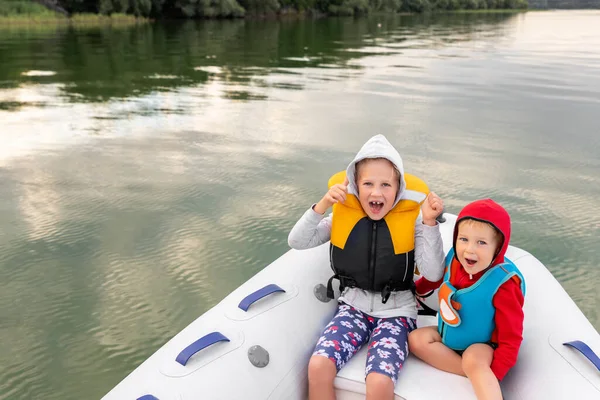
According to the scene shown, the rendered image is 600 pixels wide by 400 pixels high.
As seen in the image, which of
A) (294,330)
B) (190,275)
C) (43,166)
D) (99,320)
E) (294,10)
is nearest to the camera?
(294,330)

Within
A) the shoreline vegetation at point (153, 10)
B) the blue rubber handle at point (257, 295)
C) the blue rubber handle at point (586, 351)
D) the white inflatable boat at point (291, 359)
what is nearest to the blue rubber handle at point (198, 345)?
the white inflatable boat at point (291, 359)

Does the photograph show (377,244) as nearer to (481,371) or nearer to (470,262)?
(470,262)

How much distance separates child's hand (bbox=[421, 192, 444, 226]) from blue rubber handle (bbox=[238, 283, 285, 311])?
0.49 m

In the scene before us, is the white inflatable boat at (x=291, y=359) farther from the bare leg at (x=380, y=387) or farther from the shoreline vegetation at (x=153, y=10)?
the shoreline vegetation at (x=153, y=10)

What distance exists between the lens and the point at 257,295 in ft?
5.62

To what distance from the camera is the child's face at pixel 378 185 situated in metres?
1.65

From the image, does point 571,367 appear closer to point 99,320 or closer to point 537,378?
point 537,378

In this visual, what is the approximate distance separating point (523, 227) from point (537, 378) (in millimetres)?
2033

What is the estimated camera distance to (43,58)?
10102mm

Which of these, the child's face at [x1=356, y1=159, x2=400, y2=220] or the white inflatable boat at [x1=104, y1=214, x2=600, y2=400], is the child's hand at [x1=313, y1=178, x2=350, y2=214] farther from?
the white inflatable boat at [x1=104, y1=214, x2=600, y2=400]

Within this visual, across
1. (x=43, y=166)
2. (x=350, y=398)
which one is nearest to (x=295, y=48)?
(x=43, y=166)

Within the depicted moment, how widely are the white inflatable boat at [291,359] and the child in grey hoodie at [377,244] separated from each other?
0.08 m

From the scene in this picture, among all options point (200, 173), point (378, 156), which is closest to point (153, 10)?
point (200, 173)

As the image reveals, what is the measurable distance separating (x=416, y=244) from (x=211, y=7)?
981 inches
